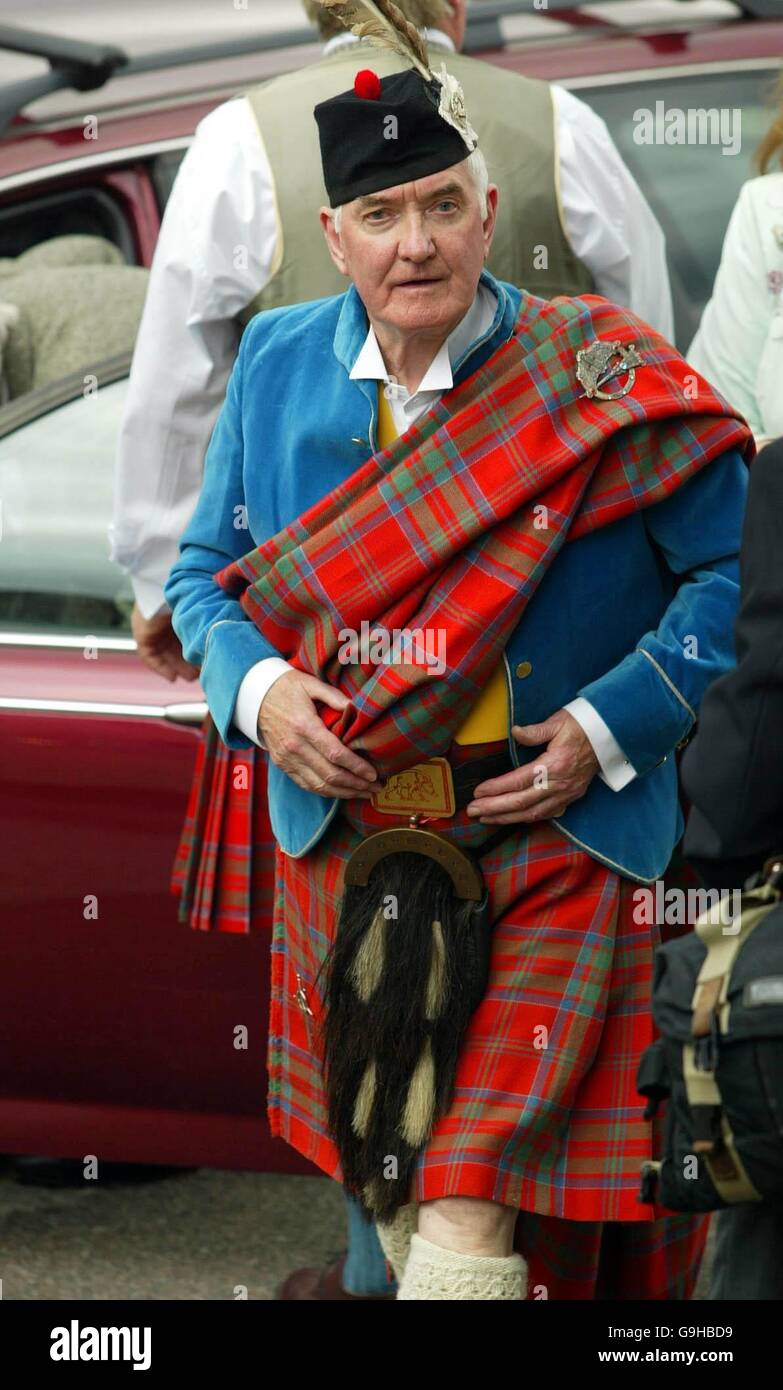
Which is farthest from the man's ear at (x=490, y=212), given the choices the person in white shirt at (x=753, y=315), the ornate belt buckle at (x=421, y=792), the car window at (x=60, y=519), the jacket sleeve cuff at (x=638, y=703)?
the car window at (x=60, y=519)

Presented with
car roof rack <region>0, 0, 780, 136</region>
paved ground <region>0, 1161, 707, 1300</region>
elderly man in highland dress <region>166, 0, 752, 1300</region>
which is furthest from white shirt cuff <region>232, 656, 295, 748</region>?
car roof rack <region>0, 0, 780, 136</region>

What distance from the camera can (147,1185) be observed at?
4.36 m

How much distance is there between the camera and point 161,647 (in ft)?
11.8

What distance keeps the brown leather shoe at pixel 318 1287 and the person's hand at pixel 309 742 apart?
1.17 meters

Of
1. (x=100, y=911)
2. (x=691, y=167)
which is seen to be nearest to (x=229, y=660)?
(x=100, y=911)

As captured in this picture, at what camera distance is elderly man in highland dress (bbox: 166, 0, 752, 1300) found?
2777 millimetres

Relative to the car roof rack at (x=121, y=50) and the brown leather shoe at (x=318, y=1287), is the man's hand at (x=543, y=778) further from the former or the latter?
the car roof rack at (x=121, y=50)

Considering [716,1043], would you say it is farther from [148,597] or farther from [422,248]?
[148,597]

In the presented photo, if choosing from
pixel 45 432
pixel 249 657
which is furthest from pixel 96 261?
pixel 249 657

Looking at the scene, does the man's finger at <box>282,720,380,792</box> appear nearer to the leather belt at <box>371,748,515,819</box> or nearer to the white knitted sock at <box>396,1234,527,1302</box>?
the leather belt at <box>371,748,515,819</box>

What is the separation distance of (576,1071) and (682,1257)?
0.53 metres

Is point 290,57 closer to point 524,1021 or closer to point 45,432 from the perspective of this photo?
point 45,432

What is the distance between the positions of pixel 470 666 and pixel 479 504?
0.20 meters

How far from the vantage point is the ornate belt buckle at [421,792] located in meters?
2.86
